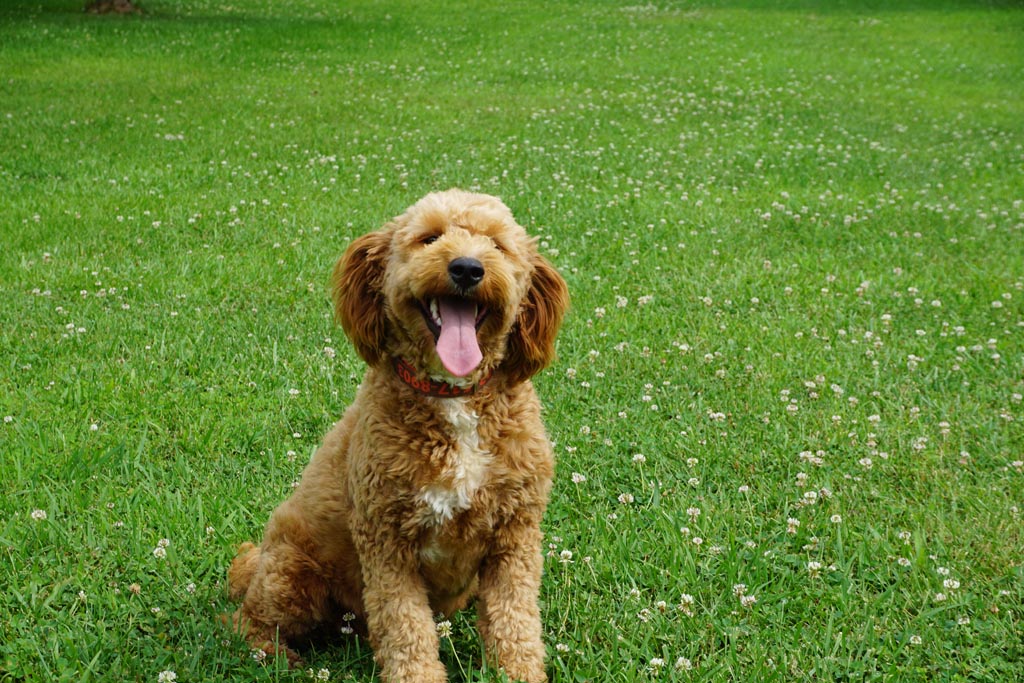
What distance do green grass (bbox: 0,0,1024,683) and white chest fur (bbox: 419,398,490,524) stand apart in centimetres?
62

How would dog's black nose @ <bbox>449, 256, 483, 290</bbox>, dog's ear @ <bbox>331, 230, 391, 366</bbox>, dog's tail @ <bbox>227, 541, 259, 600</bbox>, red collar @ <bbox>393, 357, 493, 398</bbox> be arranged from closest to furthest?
dog's black nose @ <bbox>449, 256, 483, 290</bbox>
red collar @ <bbox>393, 357, 493, 398</bbox>
dog's ear @ <bbox>331, 230, 391, 366</bbox>
dog's tail @ <bbox>227, 541, 259, 600</bbox>

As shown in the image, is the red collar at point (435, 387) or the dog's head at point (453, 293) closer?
the dog's head at point (453, 293)

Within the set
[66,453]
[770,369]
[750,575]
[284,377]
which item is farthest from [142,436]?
[770,369]

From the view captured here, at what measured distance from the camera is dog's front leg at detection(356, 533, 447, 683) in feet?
10.6

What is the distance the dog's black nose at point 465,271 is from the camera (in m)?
3.14

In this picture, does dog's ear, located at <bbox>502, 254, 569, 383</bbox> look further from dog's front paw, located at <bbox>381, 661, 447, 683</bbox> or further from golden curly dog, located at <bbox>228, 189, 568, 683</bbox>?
dog's front paw, located at <bbox>381, 661, 447, 683</bbox>

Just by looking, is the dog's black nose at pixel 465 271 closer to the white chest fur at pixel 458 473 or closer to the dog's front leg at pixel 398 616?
the white chest fur at pixel 458 473

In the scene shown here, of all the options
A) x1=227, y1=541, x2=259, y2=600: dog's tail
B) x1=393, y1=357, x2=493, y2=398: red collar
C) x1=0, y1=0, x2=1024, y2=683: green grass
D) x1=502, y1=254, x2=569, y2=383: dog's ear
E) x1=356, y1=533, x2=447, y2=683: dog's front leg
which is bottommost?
x1=0, y1=0, x2=1024, y2=683: green grass

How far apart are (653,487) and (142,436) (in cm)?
261

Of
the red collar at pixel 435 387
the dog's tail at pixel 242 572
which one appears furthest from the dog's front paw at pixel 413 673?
the red collar at pixel 435 387

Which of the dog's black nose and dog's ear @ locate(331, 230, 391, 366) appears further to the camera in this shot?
dog's ear @ locate(331, 230, 391, 366)

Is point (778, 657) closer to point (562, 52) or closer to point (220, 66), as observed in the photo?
point (220, 66)

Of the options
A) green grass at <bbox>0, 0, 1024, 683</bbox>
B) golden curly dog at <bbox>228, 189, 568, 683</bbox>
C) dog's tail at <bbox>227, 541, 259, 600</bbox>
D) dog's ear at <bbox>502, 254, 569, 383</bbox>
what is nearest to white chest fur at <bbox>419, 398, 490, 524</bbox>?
golden curly dog at <bbox>228, 189, 568, 683</bbox>

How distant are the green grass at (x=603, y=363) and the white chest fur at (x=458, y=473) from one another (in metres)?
0.62
